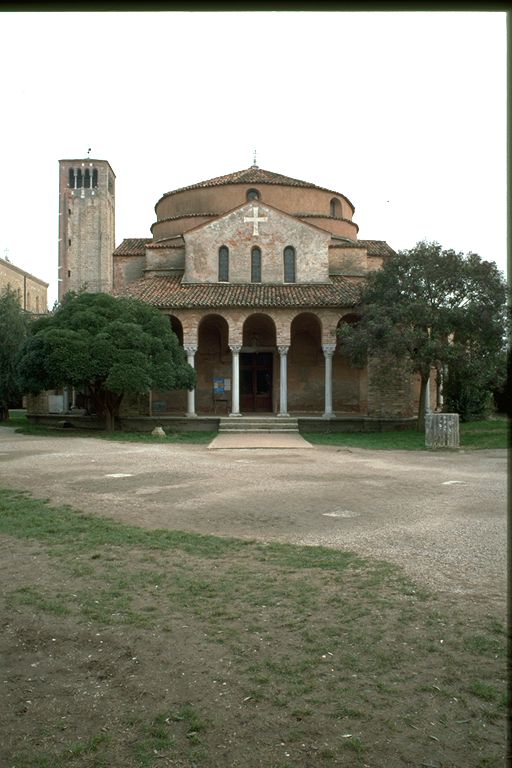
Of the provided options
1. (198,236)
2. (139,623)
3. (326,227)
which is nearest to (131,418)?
(198,236)

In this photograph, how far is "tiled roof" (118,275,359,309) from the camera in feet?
91.0

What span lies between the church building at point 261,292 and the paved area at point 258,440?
3.83m

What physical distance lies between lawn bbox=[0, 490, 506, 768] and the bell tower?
5697 cm

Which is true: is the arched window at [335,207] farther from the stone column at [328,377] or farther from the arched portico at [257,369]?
the stone column at [328,377]

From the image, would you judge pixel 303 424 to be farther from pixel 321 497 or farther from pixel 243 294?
pixel 321 497

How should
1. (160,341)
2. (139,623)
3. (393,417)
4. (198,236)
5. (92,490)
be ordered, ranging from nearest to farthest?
(139,623)
(92,490)
(160,341)
(393,417)
(198,236)

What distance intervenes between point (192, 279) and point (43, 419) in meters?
10.5

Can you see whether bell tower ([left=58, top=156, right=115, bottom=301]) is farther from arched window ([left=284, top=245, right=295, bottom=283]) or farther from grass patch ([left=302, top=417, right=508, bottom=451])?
grass patch ([left=302, top=417, right=508, bottom=451])

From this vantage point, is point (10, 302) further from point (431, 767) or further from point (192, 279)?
point (431, 767)

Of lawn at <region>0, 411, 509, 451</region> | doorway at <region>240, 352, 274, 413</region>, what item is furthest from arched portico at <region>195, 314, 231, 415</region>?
lawn at <region>0, 411, 509, 451</region>

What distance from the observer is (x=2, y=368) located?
104ft

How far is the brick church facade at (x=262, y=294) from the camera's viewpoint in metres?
28.1

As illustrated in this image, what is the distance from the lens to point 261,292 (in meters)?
29.0

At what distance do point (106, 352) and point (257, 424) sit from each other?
682 centimetres
